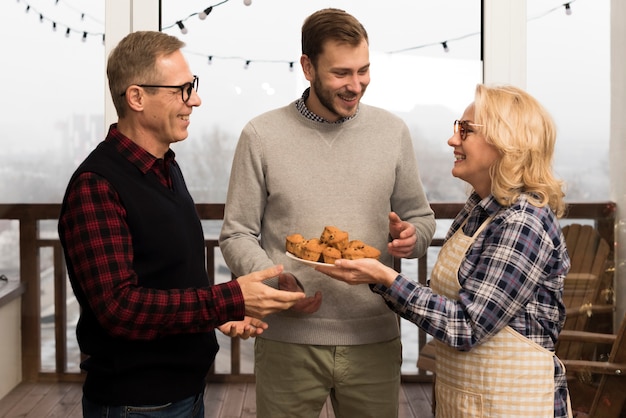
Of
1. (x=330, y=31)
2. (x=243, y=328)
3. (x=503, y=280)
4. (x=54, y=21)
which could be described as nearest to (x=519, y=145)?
(x=503, y=280)

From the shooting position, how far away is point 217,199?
10.7ft

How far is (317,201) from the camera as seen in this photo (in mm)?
2264

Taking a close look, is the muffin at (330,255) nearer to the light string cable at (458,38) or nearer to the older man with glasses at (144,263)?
the older man with glasses at (144,263)

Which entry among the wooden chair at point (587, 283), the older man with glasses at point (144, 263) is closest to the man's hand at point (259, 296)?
the older man with glasses at point (144, 263)

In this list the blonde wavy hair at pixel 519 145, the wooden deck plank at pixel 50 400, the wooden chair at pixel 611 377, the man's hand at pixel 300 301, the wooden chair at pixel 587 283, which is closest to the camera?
the blonde wavy hair at pixel 519 145

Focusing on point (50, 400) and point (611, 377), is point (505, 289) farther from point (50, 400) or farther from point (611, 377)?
point (50, 400)

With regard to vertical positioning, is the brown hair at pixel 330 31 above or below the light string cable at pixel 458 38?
below

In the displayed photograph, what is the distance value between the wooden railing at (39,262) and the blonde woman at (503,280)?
1.38m

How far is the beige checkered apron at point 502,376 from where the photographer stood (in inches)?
73.9

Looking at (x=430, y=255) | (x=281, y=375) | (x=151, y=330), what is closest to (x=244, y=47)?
(x=430, y=255)

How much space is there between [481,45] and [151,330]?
6.78 feet

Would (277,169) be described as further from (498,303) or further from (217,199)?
(217,199)

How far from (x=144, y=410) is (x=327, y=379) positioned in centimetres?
67

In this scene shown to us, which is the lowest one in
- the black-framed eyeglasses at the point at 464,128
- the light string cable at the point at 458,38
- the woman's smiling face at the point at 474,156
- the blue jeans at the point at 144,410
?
the blue jeans at the point at 144,410
